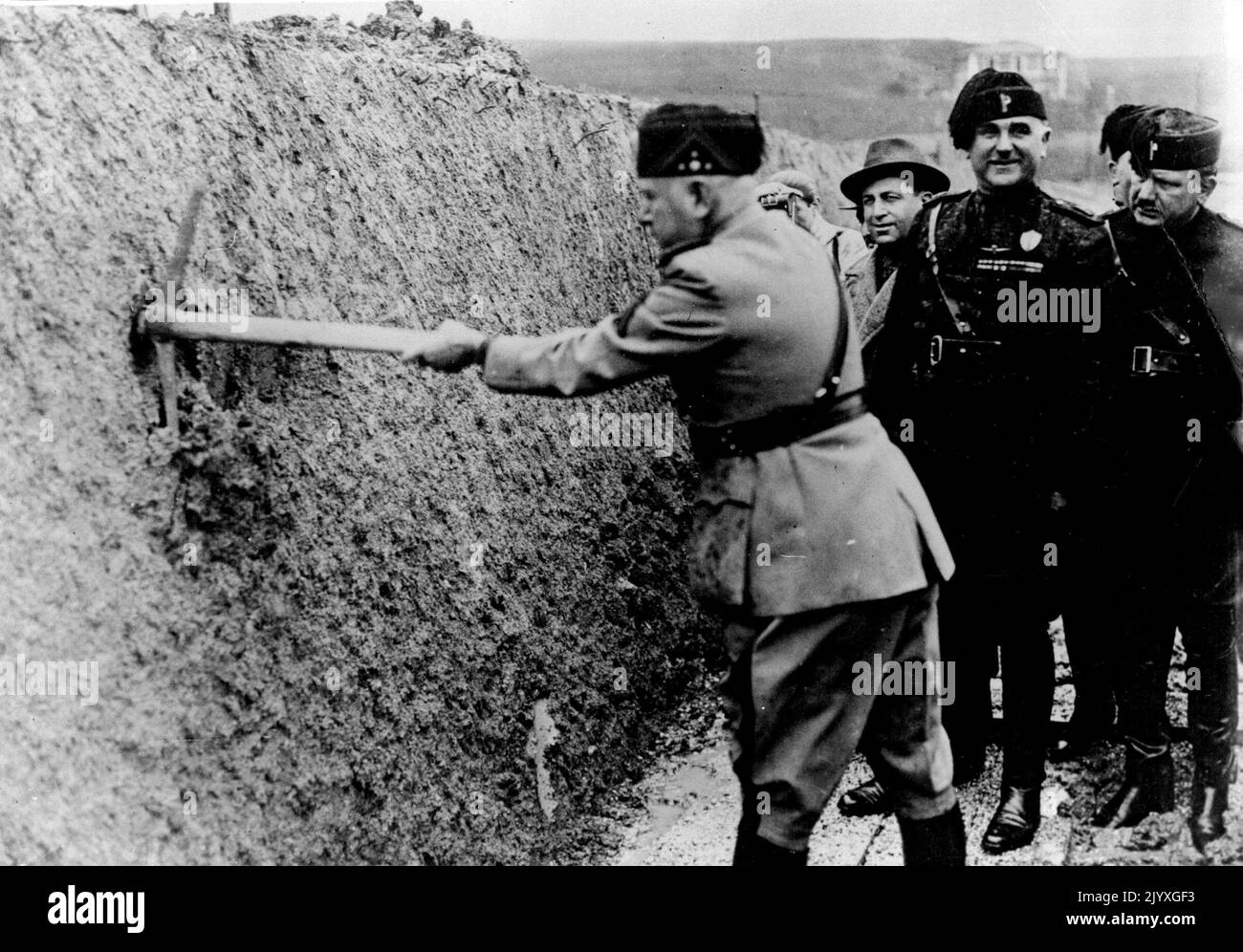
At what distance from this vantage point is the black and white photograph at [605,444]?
3055 mm

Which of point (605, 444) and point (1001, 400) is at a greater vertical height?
point (1001, 400)

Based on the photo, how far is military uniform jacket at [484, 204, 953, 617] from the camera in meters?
2.94

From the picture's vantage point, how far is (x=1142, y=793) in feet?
12.4

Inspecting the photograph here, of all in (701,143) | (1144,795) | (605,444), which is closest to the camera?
(701,143)

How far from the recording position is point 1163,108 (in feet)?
12.2

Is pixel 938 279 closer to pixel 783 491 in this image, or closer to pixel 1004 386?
pixel 1004 386

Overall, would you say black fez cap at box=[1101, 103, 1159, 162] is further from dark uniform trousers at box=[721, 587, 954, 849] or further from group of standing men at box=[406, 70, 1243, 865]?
dark uniform trousers at box=[721, 587, 954, 849]

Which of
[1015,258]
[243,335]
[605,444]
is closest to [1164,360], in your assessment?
[1015,258]

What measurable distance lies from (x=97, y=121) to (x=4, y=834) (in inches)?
69.4

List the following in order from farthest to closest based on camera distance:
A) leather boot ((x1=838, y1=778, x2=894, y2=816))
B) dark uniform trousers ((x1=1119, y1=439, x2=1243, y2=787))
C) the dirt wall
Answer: leather boot ((x1=838, y1=778, x2=894, y2=816)), dark uniform trousers ((x1=1119, y1=439, x2=1243, y2=787)), the dirt wall

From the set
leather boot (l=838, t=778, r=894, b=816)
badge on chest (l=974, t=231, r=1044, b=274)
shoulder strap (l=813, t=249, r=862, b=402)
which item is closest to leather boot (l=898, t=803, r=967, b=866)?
leather boot (l=838, t=778, r=894, b=816)

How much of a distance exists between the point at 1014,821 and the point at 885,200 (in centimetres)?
188

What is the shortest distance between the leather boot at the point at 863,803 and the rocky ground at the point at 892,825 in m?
0.02

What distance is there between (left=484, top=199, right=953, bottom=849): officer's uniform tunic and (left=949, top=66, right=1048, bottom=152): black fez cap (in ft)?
3.23
